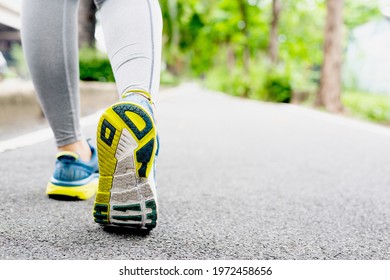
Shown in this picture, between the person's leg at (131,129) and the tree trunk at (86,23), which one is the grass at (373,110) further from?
the person's leg at (131,129)

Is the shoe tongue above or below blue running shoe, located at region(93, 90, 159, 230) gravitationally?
below

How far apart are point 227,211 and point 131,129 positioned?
2.06ft

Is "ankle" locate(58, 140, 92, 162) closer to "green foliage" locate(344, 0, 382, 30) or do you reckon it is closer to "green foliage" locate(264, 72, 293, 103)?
"green foliage" locate(264, 72, 293, 103)

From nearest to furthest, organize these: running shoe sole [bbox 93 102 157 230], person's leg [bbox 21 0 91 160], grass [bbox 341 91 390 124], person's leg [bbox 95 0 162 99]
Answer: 1. running shoe sole [bbox 93 102 157 230]
2. person's leg [bbox 95 0 162 99]
3. person's leg [bbox 21 0 91 160]
4. grass [bbox 341 91 390 124]

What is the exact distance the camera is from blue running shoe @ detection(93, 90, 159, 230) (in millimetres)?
1173

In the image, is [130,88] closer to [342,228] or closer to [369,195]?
[342,228]

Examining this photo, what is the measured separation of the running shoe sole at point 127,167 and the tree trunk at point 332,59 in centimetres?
911

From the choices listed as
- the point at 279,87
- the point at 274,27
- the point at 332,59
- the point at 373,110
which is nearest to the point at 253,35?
the point at 274,27

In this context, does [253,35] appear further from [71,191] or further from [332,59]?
[71,191]

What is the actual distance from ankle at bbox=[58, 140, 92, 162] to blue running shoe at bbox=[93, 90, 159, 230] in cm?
50

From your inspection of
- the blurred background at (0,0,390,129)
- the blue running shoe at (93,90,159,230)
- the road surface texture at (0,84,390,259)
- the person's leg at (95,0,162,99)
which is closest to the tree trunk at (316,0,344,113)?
the blurred background at (0,0,390,129)

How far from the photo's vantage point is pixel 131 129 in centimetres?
117

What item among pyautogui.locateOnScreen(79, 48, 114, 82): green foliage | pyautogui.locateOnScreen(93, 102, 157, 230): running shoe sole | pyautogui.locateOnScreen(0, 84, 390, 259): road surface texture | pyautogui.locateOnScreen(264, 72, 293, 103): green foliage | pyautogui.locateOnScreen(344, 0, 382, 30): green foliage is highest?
pyautogui.locateOnScreen(93, 102, 157, 230): running shoe sole
